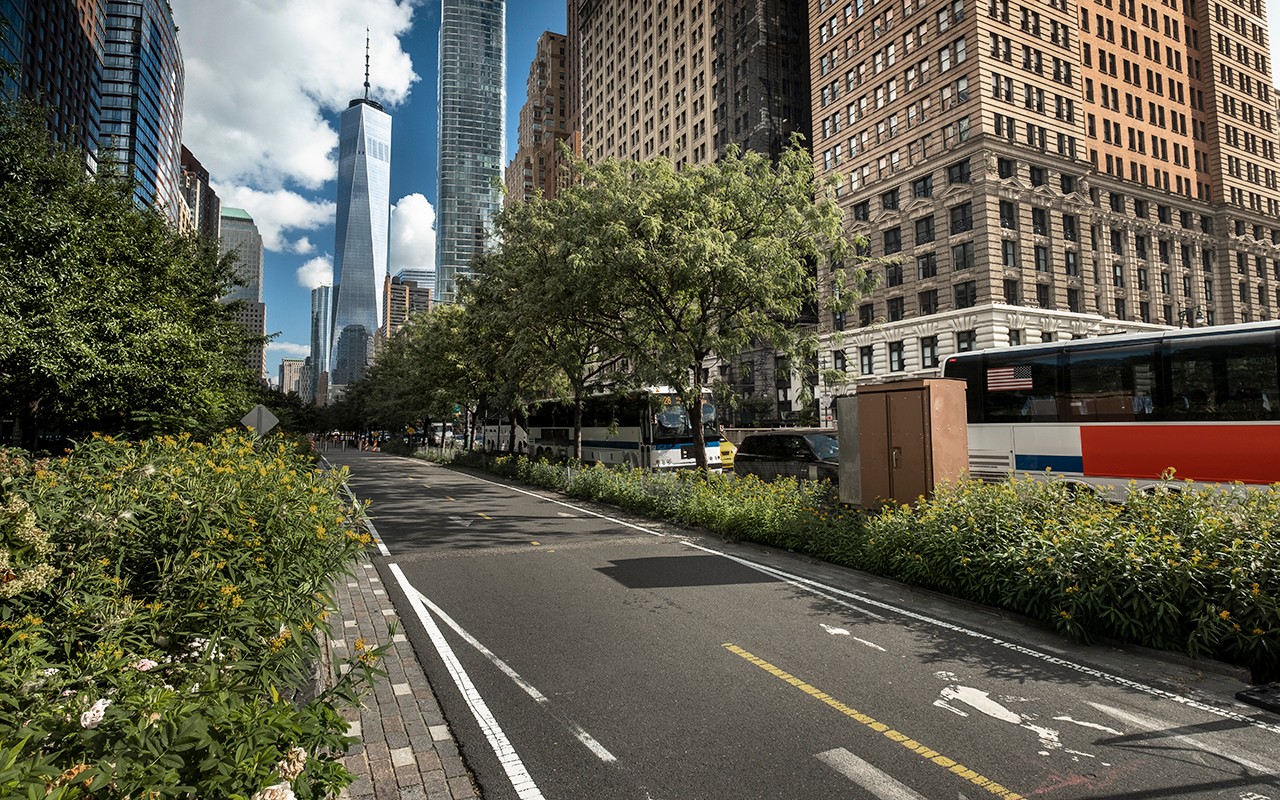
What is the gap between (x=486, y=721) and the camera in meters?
A: 4.96

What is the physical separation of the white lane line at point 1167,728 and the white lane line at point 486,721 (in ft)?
13.5

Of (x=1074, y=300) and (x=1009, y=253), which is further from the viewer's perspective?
(x=1074, y=300)

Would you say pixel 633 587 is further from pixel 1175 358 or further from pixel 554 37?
pixel 554 37

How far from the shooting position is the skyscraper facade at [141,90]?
97188 mm

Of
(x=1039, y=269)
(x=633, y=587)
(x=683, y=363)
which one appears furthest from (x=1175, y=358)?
(x=1039, y=269)

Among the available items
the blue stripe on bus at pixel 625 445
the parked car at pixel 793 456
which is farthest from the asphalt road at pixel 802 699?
the blue stripe on bus at pixel 625 445

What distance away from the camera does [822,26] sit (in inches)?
2395

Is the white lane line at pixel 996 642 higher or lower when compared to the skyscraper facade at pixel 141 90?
lower

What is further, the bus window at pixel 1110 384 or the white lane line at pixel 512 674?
the bus window at pixel 1110 384

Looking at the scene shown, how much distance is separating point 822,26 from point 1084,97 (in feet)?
72.2

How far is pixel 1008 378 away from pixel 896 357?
3751cm

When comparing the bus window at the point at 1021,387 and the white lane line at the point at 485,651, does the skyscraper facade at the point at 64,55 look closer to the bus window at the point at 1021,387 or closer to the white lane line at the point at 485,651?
the white lane line at the point at 485,651

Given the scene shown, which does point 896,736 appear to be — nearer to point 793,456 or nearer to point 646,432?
point 793,456

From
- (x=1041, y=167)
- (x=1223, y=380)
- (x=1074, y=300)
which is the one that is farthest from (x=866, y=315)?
(x=1223, y=380)
